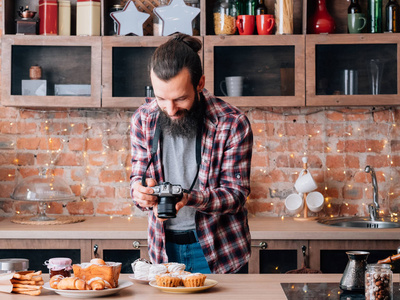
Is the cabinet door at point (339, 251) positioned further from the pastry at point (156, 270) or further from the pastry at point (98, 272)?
the pastry at point (98, 272)

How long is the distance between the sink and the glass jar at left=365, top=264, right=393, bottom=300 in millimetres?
1900

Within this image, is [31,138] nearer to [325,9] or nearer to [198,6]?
[198,6]

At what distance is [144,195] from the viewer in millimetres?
1957

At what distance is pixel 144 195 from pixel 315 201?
1942 mm

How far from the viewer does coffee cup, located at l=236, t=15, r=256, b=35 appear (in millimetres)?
3486

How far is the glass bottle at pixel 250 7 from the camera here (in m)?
3.60

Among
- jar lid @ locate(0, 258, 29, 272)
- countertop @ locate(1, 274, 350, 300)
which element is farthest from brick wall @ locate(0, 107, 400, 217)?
jar lid @ locate(0, 258, 29, 272)

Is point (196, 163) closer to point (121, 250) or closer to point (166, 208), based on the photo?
point (166, 208)

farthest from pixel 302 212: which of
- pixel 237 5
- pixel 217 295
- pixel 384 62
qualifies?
pixel 217 295

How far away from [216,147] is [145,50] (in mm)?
1425

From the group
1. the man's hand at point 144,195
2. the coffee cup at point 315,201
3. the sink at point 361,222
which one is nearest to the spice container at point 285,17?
the coffee cup at point 315,201

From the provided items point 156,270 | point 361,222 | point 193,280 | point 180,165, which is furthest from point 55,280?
point 361,222

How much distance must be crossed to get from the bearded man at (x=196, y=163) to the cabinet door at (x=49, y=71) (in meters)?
1.20

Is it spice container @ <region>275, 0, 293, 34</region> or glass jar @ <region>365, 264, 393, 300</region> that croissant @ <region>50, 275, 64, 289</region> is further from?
spice container @ <region>275, 0, 293, 34</region>
